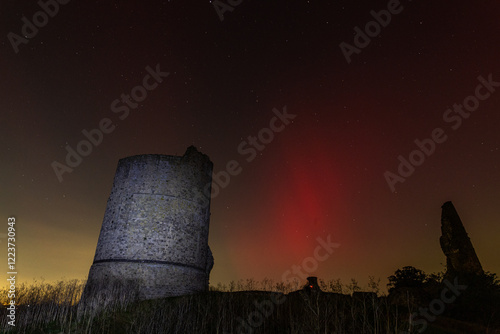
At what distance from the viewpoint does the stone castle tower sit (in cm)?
1543

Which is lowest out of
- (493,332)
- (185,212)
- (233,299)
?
(493,332)

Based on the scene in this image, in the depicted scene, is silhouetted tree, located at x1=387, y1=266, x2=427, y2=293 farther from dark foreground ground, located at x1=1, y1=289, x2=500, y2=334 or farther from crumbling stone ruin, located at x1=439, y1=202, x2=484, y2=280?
dark foreground ground, located at x1=1, y1=289, x2=500, y2=334

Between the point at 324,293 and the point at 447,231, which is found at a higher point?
the point at 447,231

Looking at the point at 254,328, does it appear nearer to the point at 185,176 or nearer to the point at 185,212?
the point at 185,212

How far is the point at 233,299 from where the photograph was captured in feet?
43.4

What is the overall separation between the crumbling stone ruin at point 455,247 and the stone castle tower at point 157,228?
13.7m

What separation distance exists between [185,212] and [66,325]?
7.44 meters

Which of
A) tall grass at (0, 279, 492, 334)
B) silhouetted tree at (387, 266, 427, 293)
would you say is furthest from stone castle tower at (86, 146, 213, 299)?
silhouetted tree at (387, 266, 427, 293)

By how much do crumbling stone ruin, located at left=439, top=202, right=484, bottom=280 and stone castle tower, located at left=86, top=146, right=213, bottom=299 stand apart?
13.7 meters

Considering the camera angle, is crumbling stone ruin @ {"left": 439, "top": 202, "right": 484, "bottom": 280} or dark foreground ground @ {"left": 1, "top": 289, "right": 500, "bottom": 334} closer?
dark foreground ground @ {"left": 1, "top": 289, "right": 500, "bottom": 334}

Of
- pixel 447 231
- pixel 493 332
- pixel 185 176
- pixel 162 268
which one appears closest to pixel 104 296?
pixel 162 268

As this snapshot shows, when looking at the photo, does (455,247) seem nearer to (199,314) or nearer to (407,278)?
(407,278)

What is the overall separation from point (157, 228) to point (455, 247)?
17.0 meters

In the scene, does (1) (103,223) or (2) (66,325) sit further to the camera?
(1) (103,223)
